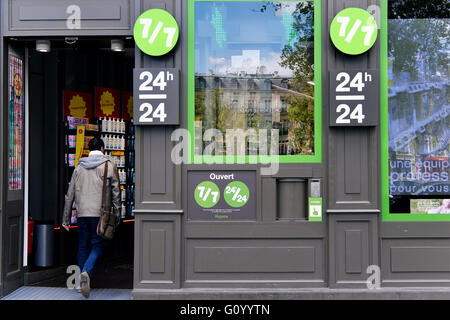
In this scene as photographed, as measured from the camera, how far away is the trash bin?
23.5ft

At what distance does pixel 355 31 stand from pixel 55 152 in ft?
16.0

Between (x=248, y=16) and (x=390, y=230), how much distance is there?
3.26 metres

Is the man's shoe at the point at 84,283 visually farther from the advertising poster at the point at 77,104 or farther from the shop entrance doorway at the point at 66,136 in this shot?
the advertising poster at the point at 77,104

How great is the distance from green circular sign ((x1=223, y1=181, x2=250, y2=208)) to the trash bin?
2978mm

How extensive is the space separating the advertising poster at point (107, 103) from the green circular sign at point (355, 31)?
4.56 m

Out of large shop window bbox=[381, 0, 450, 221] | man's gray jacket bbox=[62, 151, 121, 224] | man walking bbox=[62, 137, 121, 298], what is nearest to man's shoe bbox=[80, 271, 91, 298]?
man walking bbox=[62, 137, 121, 298]

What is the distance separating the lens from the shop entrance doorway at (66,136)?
6.91m

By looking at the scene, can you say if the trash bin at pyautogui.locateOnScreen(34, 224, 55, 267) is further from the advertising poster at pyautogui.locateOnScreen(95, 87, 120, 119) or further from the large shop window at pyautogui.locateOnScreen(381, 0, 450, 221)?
the large shop window at pyautogui.locateOnScreen(381, 0, 450, 221)

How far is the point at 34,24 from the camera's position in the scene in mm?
6195

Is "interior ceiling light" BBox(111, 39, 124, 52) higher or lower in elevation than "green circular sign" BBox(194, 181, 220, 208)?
higher

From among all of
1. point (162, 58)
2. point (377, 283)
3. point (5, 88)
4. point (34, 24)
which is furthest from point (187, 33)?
point (377, 283)

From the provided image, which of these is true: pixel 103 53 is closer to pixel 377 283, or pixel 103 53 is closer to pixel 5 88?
pixel 5 88

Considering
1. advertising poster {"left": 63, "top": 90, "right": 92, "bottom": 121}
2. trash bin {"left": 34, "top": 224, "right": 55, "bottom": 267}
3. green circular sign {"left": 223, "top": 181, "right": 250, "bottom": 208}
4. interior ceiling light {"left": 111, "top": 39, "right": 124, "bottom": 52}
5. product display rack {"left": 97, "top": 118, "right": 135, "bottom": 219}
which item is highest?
interior ceiling light {"left": 111, "top": 39, "right": 124, "bottom": 52}
